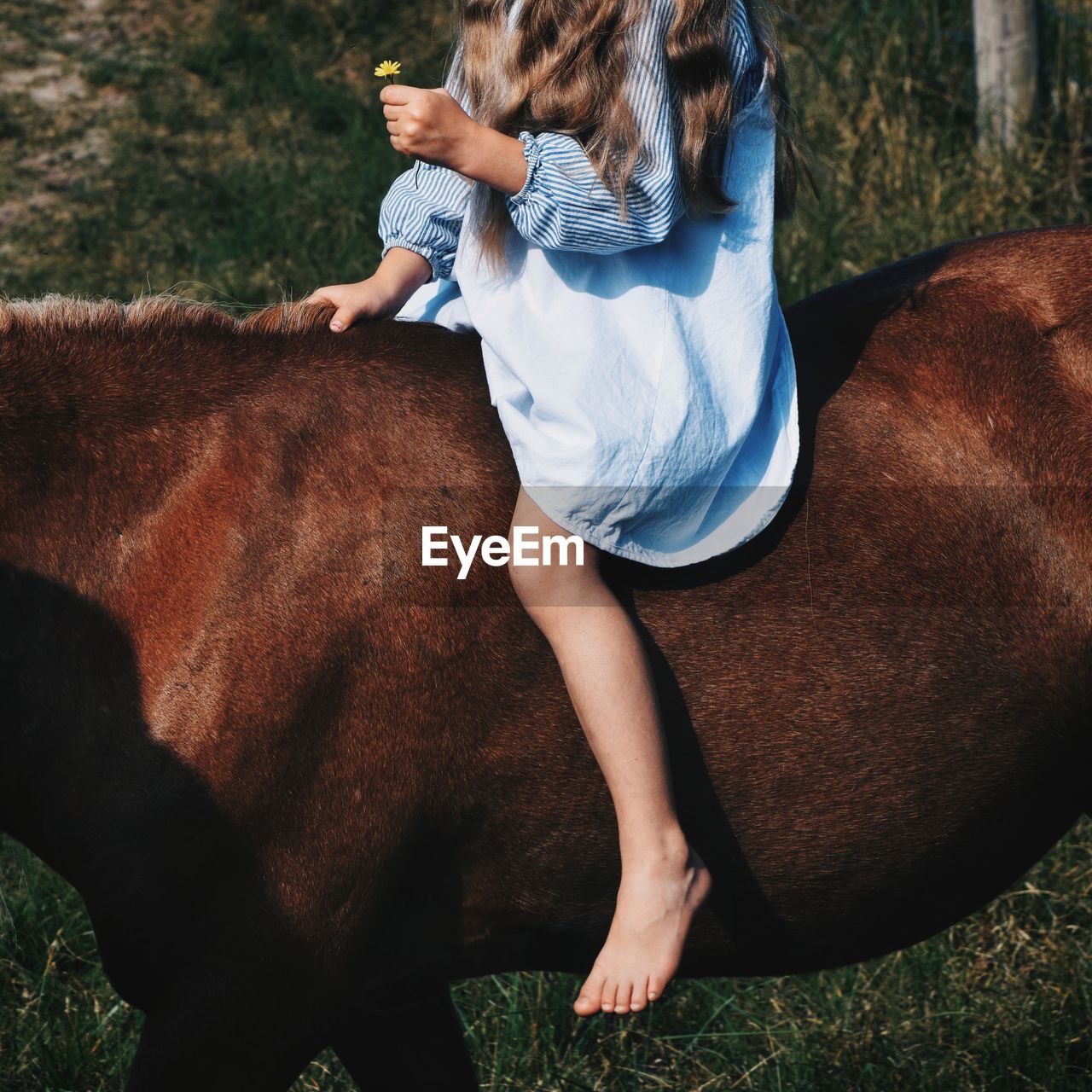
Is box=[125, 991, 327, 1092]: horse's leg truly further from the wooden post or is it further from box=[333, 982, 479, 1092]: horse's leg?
the wooden post

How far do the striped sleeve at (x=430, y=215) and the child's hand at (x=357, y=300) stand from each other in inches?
2.5

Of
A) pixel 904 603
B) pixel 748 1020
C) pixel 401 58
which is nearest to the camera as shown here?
pixel 904 603

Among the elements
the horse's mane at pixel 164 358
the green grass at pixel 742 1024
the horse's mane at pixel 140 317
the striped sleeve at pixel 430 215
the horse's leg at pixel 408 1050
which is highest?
the striped sleeve at pixel 430 215

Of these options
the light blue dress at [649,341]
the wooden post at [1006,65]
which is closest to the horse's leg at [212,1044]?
the light blue dress at [649,341]

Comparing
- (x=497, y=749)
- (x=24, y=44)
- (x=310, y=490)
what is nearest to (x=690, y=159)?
(x=310, y=490)

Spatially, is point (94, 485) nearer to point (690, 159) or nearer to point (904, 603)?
point (690, 159)

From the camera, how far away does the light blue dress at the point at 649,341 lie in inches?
67.8

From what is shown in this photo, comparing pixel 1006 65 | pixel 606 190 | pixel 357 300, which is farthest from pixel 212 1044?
pixel 1006 65

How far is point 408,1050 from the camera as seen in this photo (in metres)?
2.15

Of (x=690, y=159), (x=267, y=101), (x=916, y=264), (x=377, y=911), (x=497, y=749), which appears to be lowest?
(x=267, y=101)

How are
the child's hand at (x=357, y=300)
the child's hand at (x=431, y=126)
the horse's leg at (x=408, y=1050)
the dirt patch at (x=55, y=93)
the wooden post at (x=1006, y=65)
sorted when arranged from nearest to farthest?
the child's hand at (x=431, y=126), the child's hand at (x=357, y=300), the horse's leg at (x=408, y=1050), the wooden post at (x=1006, y=65), the dirt patch at (x=55, y=93)

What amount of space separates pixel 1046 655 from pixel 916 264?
66cm

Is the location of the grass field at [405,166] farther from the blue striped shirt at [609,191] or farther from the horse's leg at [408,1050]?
the blue striped shirt at [609,191]

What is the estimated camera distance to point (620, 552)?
1.78 m
